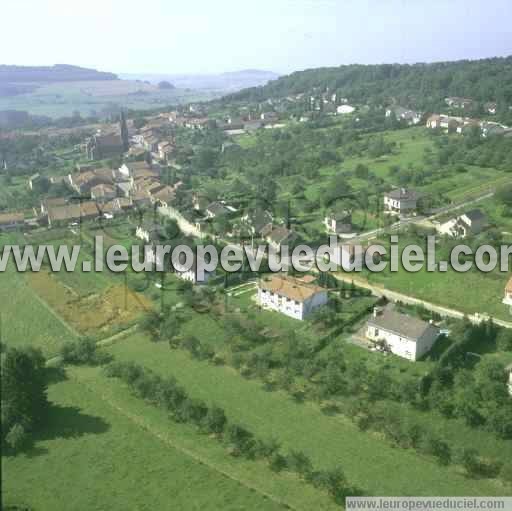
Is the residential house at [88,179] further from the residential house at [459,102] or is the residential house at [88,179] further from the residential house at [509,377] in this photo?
the residential house at [459,102]

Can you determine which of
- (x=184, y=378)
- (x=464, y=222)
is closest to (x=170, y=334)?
(x=184, y=378)

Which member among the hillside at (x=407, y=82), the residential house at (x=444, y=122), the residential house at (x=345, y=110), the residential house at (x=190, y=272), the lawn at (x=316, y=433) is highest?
the hillside at (x=407, y=82)

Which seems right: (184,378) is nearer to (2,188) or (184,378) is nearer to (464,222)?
(464,222)

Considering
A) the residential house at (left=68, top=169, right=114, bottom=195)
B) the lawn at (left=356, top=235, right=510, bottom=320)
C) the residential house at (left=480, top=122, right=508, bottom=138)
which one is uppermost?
the residential house at (left=480, top=122, right=508, bottom=138)

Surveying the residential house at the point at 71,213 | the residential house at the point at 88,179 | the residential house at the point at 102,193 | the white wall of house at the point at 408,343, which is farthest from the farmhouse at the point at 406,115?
the white wall of house at the point at 408,343

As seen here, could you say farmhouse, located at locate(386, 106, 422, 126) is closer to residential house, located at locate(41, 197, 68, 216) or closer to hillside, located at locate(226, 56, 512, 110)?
hillside, located at locate(226, 56, 512, 110)

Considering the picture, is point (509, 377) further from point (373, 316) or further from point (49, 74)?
point (49, 74)

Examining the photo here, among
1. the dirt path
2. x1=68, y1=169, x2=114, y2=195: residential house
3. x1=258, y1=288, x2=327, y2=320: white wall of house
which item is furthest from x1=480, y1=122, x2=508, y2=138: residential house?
the dirt path
